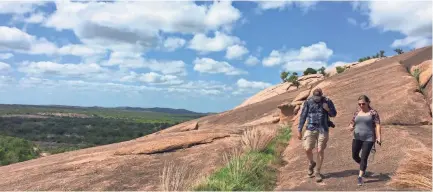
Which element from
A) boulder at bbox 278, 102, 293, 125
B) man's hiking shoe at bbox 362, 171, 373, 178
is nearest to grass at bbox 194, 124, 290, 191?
man's hiking shoe at bbox 362, 171, 373, 178

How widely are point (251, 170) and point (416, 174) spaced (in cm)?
354

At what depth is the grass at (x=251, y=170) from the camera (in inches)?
353

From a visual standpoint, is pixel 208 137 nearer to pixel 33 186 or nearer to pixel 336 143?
pixel 336 143

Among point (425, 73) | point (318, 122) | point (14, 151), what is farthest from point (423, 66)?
point (14, 151)

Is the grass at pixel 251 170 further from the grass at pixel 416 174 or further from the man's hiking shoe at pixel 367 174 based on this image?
the grass at pixel 416 174

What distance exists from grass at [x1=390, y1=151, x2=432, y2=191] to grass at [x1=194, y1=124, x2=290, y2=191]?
2.72m

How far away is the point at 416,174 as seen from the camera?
7883 mm

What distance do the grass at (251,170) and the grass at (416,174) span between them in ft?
8.93

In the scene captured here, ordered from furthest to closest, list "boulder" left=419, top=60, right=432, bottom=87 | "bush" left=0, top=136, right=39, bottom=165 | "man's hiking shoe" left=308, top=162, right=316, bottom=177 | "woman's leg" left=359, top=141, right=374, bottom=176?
"bush" left=0, top=136, right=39, bottom=165 → "boulder" left=419, top=60, right=432, bottom=87 → "man's hiking shoe" left=308, top=162, right=316, bottom=177 → "woman's leg" left=359, top=141, right=374, bottom=176

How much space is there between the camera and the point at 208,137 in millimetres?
14203

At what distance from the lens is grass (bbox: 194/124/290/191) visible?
8.98m

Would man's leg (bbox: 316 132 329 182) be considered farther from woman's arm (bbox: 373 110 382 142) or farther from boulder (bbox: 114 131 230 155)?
Answer: boulder (bbox: 114 131 230 155)

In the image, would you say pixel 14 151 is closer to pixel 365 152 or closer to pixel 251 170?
pixel 251 170

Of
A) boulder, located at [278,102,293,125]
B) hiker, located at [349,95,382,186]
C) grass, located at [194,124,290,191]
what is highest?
boulder, located at [278,102,293,125]
